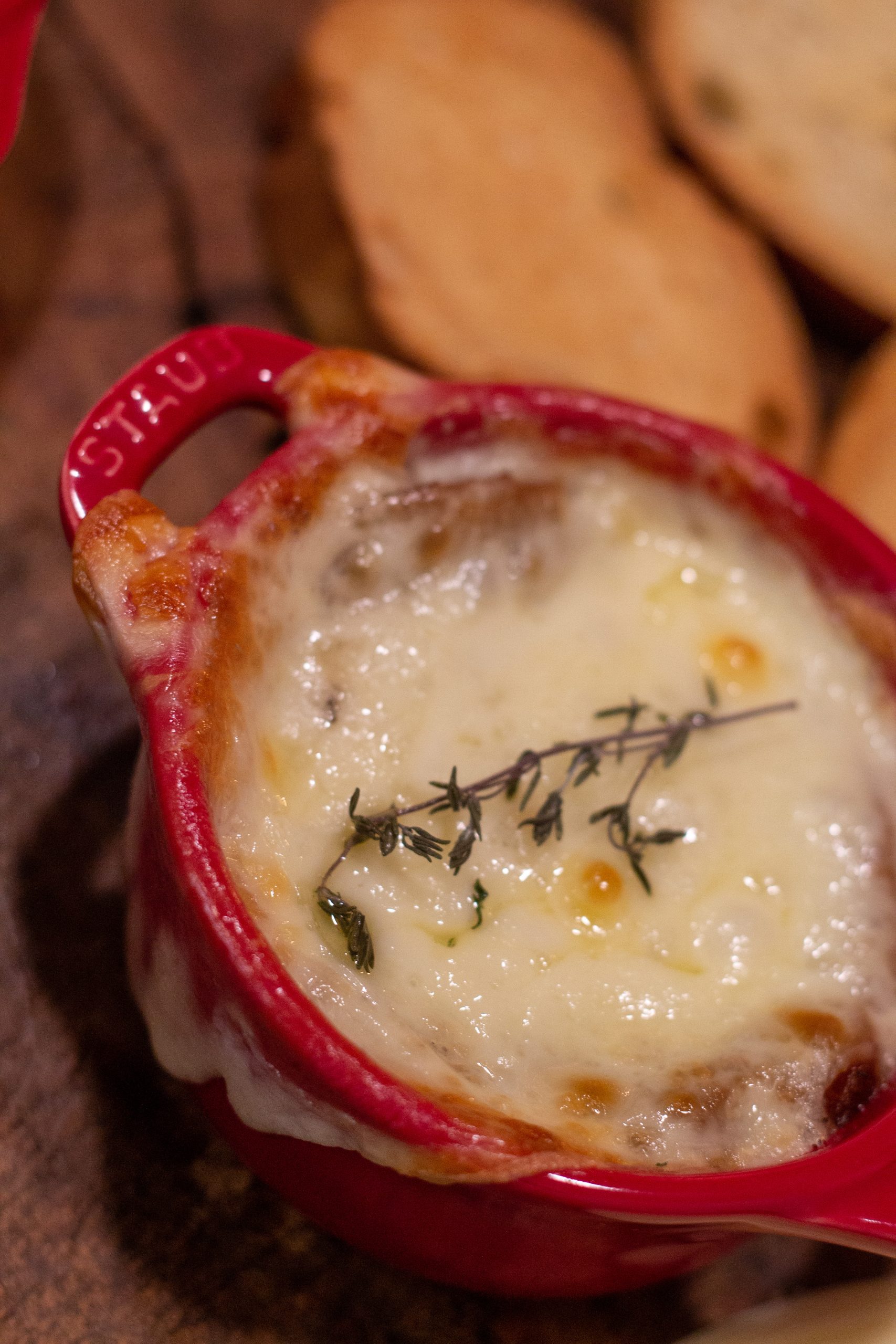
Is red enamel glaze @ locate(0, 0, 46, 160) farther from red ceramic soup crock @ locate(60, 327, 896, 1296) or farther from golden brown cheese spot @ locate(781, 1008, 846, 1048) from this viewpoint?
golden brown cheese spot @ locate(781, 1008, 846, 1048)

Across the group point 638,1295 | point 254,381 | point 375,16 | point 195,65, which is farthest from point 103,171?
point 638,1295

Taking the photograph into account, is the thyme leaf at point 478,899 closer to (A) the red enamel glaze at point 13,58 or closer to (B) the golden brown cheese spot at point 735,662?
(B) the golden brown cheese spot at point 735,662

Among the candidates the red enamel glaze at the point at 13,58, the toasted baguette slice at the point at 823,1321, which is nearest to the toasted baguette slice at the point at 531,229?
the red enamel glaze at the point at 13,58

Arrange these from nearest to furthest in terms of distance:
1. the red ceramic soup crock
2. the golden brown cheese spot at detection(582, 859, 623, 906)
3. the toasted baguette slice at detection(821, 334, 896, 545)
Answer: the red ceramic soup crock → the golden brown cheese spot at detection(582, 859, 623, 906) → the toasted baguette slice at detection(821, 334, 896, 545)

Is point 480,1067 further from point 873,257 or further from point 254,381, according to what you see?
point 873,257

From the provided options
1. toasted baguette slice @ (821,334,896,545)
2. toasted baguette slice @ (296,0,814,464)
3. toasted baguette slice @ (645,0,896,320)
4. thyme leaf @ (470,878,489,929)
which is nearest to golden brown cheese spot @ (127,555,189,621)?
thyme leaf @ (470,878,489,929)

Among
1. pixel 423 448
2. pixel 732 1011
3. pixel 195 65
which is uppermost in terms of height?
pixel 195 65

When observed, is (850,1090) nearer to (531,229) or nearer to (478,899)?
(478,899)
